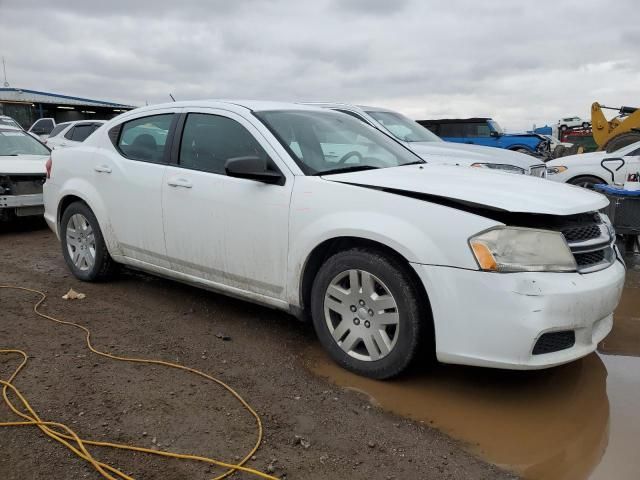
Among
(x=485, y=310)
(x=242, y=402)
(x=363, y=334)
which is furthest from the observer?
(x=363, y=334)

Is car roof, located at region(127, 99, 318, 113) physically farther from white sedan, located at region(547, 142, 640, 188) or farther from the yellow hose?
white sedan, located at region(547, 142, 640, 188)

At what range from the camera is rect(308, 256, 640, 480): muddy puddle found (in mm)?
2621

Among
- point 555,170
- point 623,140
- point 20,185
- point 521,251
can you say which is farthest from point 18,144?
point 623,140

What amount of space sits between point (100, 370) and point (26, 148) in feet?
23.0

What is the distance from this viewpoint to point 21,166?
796 cm

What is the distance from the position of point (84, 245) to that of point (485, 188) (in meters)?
3.81

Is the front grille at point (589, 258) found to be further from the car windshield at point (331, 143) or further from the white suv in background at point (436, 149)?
the white suv in background at point (436, 149)

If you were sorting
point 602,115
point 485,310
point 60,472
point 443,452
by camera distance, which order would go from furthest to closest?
point 602,115 < point 485,310 < point 443,452 < point 60,472

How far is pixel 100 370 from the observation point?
3447 millimetres

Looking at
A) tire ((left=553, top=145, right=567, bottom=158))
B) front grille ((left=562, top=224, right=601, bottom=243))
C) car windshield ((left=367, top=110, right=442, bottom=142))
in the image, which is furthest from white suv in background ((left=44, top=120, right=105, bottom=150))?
tire ((left=553, top=145, right=567, bottom=158))

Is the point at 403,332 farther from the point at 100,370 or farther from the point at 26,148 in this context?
the point at 26,148

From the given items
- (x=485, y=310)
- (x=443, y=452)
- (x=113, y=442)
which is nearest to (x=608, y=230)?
(x=485, y=310)

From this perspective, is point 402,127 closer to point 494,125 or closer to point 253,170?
point 253,170

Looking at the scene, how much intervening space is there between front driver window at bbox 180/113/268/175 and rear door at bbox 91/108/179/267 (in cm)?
21
